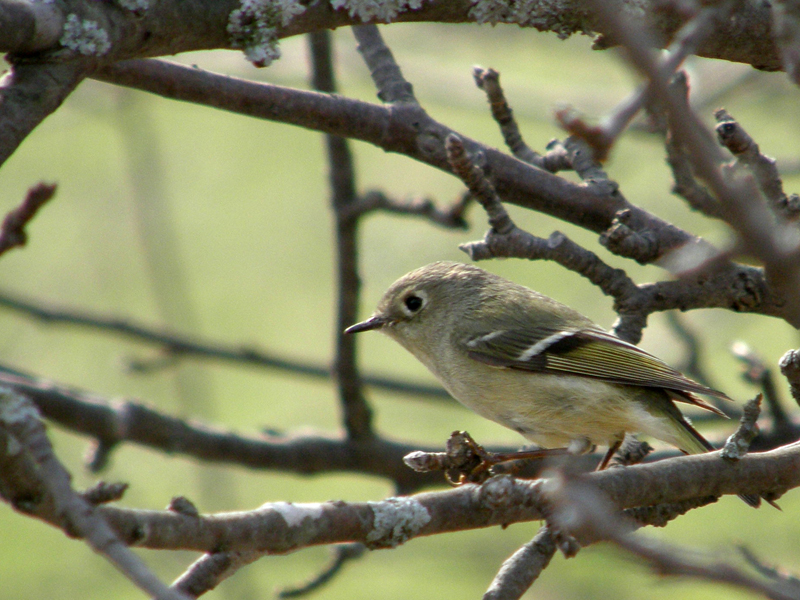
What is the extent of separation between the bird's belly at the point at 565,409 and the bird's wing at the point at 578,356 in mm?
39

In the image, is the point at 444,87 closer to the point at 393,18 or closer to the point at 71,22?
the point at 393,18

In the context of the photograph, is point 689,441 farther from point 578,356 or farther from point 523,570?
point 523,570

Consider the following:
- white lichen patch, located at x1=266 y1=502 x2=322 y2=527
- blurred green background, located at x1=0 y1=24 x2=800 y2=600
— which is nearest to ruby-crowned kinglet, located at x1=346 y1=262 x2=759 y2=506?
blurred green background, located at x1=0 y1=24 x2=800 y2=600

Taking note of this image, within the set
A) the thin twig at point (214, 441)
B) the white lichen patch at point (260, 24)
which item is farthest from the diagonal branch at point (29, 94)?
the thin twig at point (214, 441)

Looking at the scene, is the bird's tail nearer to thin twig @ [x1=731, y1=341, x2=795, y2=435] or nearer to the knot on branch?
thin twig @ [x1=731, y1=341, x2=795, y2=435]

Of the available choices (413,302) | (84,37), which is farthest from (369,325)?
(84,37)

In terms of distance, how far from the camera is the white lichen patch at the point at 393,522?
4.41 feet

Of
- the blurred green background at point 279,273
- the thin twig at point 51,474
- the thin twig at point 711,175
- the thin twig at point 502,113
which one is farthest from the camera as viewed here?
the blurred green background at point 279,273

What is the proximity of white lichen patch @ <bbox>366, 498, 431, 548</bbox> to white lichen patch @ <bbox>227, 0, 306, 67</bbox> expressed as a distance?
2.94 feet

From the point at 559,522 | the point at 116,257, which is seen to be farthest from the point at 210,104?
the point at 116,257

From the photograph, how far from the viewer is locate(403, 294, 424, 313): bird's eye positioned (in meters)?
2.95

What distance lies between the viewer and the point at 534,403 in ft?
8.03

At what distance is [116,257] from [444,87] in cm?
227

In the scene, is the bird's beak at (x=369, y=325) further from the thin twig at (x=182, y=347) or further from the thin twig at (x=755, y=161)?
the thin twig at (x=755, y=161)
